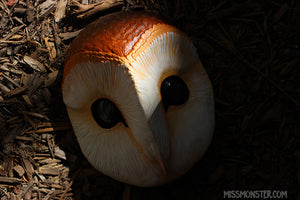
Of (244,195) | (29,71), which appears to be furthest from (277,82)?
(29,71)

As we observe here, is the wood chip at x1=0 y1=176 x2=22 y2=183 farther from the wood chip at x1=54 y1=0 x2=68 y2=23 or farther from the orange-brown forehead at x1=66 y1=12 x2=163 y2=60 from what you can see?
the wood chip at x1=54 y1=0 x2=68 y2=23

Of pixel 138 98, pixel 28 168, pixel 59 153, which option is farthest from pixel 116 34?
pixel 28 168

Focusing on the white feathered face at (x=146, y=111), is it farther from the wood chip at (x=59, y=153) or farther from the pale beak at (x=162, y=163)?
the wood chip at (x=59, y=153)

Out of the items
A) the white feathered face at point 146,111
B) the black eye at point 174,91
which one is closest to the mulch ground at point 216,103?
the white feathered face at point 146,111

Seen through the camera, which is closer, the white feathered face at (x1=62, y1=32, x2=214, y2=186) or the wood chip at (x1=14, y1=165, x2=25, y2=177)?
the white feathered face at (x1=62, y1=32, x2=214, y2=186)

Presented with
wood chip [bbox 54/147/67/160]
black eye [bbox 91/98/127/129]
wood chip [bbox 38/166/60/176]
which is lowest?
wood chip [bbox 38/166/60/176]

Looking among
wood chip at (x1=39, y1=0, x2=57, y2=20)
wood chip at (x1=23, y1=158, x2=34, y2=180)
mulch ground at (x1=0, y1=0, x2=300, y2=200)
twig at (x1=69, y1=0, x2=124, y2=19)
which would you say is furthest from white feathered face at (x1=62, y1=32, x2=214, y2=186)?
wood chip at (x1=39, y1=0, x2=57, y2=20)

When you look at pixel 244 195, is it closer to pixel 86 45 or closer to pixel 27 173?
pixel 86 45

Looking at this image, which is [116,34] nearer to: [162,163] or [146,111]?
[146,111]
